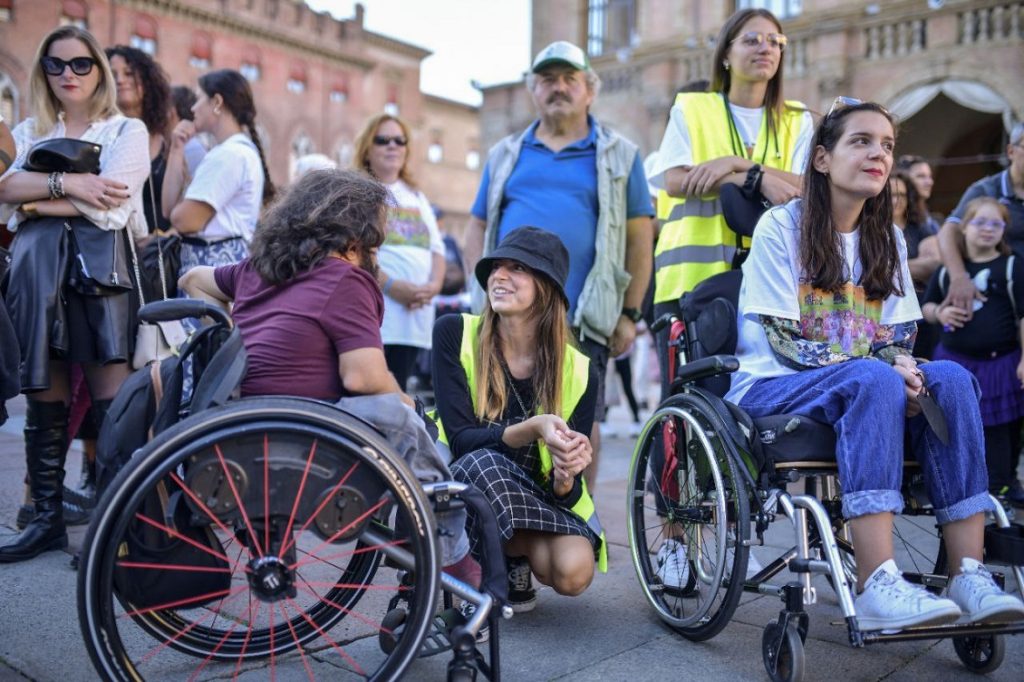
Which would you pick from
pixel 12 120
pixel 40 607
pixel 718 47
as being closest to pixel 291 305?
pixel 40 607

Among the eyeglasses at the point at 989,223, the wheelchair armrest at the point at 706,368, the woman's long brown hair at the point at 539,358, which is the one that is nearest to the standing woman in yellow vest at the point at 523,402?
the woman's long brown hair at the point at 539,358

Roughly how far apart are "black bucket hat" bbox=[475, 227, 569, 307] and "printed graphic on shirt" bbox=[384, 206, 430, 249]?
1696mm

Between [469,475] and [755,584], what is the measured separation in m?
0.88

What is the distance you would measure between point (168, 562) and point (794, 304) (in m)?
1.84

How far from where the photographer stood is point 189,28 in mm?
32312

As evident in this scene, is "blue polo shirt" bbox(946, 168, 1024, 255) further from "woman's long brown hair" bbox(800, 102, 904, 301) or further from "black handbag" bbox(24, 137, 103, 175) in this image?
"black handbag" bbox(24, 137, 103, 175)

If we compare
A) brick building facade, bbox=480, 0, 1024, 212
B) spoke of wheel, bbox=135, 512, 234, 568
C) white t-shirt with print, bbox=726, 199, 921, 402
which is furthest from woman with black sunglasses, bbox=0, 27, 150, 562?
brick building facade, bbox=480, 0, 1024, 212

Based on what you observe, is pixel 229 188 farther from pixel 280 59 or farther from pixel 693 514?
pixel 280 59

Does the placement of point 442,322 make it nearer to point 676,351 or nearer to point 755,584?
point 676,351

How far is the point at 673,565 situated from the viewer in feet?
9.61

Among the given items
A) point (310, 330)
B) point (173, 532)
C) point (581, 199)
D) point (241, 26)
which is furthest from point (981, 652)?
point (241, 26)

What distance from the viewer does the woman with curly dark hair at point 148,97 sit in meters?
4.01

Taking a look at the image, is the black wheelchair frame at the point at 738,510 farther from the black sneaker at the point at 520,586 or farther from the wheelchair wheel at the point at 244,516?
the wheelchair wheel at the point at 244,516

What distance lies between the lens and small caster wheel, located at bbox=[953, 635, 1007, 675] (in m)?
2.35
